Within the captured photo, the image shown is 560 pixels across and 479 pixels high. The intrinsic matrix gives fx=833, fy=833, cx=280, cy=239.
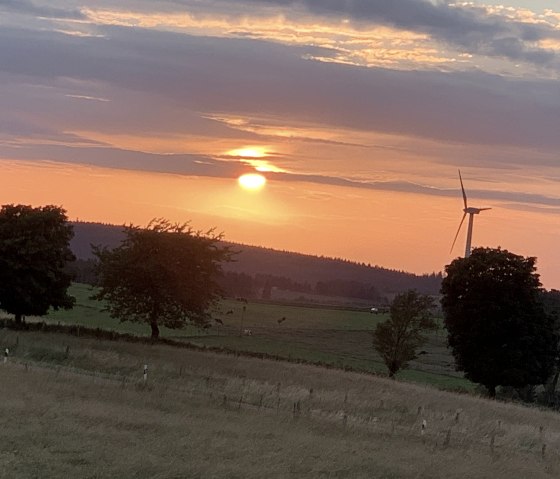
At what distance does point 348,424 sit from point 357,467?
321 inches

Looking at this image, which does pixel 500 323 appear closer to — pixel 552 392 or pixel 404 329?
pixel 404 329

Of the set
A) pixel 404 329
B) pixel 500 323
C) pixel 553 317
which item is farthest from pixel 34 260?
pixel 553 317

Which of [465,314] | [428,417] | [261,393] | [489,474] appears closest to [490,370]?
[465,314]

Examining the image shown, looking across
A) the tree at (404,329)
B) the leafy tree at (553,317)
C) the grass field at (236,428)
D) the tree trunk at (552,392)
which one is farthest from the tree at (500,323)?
the tree trunk at (552,392)

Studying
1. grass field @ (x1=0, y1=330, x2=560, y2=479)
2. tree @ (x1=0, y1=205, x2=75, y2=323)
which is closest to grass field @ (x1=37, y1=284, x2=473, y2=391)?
tree @ (x1=0, y1=205, x2=75, y2=323)

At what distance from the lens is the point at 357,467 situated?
20.9 meters

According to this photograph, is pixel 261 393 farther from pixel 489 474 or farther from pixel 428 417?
pixel 489 474

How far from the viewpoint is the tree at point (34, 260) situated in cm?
5694

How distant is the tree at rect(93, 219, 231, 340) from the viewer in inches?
2375

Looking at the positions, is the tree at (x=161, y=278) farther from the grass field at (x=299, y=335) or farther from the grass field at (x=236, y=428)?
the grass field at (x=236, y=428)

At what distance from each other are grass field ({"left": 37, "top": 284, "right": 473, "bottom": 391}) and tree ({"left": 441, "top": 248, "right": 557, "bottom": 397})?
5049mm

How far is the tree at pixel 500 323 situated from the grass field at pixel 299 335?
16.6ft

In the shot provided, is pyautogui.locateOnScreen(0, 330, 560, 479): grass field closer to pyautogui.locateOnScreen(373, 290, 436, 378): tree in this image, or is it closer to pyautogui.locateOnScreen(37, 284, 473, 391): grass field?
pyautogui.locateOnScreen(373, 290, 436, 378): tree

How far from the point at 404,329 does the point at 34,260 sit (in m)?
28.3
